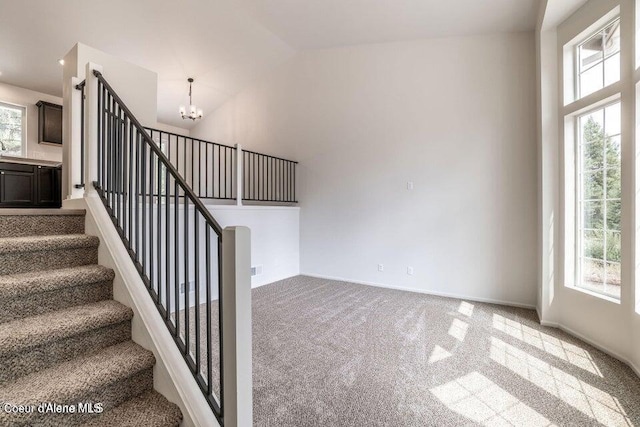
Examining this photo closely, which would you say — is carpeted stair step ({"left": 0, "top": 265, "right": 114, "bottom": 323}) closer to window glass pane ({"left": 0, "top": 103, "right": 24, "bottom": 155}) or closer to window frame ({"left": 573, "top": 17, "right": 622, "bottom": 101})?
window frame ({"left": 573, "top": 17, "right": 622, "bottom": 101})

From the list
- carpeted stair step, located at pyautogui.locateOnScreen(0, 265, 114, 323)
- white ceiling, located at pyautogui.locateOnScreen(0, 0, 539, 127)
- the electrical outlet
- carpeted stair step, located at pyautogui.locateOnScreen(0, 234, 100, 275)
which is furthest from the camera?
the electrical outlet

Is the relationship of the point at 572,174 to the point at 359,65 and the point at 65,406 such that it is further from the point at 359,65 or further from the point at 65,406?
the point at 65,406

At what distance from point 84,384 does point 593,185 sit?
4.16 m

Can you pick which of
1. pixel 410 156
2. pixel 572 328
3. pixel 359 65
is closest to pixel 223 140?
pixel 359 65

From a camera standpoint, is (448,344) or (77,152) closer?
(77,152)

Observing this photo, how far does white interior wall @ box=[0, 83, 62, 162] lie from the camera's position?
15.9ft

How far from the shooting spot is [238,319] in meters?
1.21

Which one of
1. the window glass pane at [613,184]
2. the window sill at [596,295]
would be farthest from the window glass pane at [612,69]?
the window sill at [596,295]

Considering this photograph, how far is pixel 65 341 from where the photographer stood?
1335 mm

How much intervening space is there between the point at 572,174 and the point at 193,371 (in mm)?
3832

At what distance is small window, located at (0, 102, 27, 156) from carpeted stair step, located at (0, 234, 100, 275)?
4.89m

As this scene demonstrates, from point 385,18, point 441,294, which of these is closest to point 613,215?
point 441,294

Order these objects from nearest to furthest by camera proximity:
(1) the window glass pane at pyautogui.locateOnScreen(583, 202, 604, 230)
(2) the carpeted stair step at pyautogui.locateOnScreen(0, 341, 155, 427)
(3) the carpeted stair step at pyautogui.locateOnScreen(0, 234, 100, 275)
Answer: (2) the carpeted stair step at pyautogui.locateOnScreen(0, 341, 155, 427), (3) the carpeted stair step at pyautogui.locateOnScreen(0, 234, 100, 275), (1) the window glass pane at pyautogui.locateOnScreen(583, 202, 604, 230)

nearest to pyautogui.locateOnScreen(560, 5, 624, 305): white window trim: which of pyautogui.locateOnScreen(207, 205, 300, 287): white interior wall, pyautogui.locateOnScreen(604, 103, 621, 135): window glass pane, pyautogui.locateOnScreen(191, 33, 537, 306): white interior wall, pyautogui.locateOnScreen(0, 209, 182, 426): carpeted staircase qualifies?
pyautogui.locateOnScreen(604, 103, 621, 135): window glass pane
